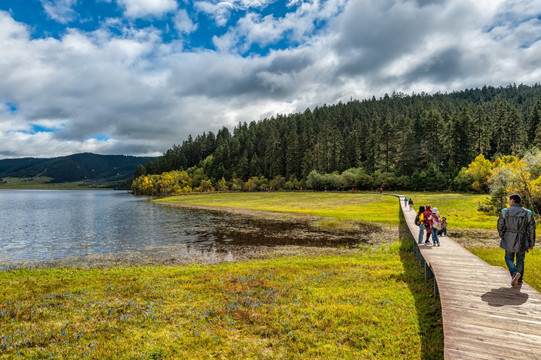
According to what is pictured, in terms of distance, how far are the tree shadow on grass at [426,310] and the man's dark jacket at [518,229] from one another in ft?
11.9

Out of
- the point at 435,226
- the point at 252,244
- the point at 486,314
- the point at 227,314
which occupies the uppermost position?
the point at 435,226

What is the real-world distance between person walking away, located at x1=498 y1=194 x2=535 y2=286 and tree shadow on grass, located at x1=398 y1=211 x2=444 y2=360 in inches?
123

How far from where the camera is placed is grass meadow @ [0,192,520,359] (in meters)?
8.64

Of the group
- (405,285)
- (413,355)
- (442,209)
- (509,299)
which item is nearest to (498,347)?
(413,355)

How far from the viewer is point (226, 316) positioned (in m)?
10.9

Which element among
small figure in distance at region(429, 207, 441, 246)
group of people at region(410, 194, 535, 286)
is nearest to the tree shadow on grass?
small figure in distance at region(429, 207, 441, 246)

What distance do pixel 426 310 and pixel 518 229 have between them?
4.69 m

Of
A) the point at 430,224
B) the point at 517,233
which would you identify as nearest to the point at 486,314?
the point at 517,233

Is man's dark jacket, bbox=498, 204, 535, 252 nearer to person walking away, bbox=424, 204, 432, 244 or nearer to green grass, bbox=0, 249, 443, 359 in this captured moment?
green grass, bbox=0, 249, 443, 359

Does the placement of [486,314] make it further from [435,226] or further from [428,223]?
[428,223]

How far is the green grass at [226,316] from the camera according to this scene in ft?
28.3

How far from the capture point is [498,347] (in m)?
7.10

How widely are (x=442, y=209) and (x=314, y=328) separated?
5234 cm

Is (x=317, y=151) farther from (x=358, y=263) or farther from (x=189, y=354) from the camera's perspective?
(x=189, y=354)
